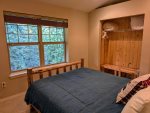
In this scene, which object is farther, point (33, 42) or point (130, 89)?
point (33, 42)

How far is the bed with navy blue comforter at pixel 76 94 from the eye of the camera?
1239mm

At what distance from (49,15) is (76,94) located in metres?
2.16

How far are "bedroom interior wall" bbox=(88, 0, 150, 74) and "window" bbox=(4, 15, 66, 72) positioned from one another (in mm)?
940

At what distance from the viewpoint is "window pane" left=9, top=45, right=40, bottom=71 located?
2.64 metres

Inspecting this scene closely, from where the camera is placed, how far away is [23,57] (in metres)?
2.80

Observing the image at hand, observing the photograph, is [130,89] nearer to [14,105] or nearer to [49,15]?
[14,105]

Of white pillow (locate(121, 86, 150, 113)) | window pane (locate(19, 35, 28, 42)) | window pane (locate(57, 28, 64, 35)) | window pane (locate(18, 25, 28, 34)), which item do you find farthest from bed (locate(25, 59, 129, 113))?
window pane (locate(57, 28, 64, 35))

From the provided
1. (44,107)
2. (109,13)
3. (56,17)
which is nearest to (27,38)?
(56,17)

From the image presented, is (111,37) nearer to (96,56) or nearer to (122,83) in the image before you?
(96,56)

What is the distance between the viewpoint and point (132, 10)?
8.65 feet

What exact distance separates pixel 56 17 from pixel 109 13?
1.42m

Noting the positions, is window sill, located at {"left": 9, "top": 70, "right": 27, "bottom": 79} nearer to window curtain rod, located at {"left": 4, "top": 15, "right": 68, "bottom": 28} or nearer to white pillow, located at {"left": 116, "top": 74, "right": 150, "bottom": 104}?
window curtain rod, located at {"left": 4, "top": 15, "right": 68, "bottom": 28}

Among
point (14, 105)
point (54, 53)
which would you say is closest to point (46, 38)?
point (54, 53)

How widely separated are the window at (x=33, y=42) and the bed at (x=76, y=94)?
95cm
